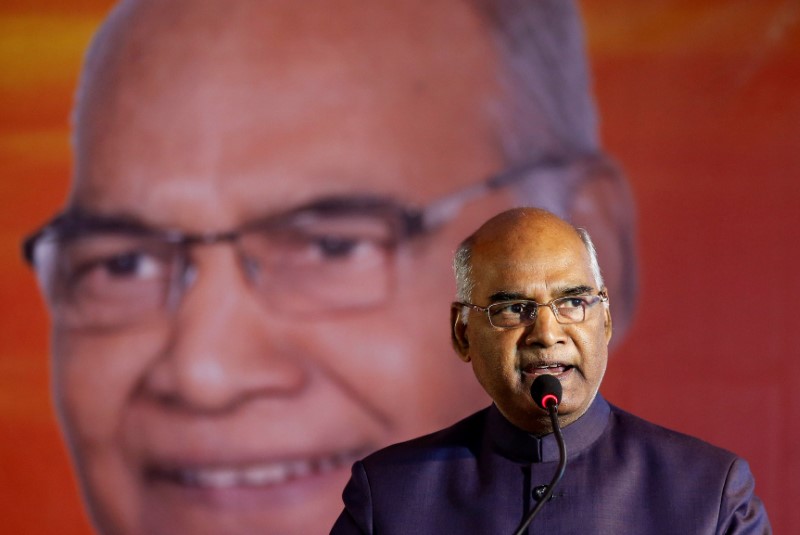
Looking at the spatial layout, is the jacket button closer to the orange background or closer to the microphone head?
the microphone head

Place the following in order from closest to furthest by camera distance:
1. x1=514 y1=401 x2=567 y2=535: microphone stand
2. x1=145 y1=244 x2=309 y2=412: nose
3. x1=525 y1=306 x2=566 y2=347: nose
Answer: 1. x1=514 y1=401 x2=567 y2=535: microphone stand
2. x1=525 y1=306 x2=566 y2=347: nose
3. x1=145 y1=244 x2=309 y2=412: nose

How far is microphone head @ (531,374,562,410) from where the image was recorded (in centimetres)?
153

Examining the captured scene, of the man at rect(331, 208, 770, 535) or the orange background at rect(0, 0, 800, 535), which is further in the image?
the orange background at rect(0, 0, 800, 535)

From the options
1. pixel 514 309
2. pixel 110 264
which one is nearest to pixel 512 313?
pixel 514 309

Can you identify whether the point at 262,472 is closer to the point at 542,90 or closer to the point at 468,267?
the point at 542,90

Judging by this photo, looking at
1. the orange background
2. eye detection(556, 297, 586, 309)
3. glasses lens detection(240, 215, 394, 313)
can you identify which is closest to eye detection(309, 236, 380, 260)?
glasses lens detection(240, 215, 394, 313)

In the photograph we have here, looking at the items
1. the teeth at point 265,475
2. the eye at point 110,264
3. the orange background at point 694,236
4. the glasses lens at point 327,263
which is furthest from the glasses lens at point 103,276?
the teeth at point 265,475

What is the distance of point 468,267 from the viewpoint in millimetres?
1734

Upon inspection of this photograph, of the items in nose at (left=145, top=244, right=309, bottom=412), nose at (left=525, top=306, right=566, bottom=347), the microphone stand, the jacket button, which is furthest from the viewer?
nose at (left=145, top=244, right=309, bottom=412)

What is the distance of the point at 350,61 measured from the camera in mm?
3268

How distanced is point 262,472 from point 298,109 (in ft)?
3.84

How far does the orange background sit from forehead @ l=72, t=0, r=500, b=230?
0.37m

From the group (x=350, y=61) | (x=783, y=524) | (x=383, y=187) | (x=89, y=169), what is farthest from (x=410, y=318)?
(x=783, y=524)

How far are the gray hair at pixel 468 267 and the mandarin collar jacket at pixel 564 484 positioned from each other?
0.22 metres
